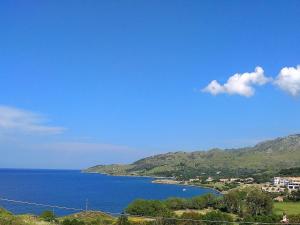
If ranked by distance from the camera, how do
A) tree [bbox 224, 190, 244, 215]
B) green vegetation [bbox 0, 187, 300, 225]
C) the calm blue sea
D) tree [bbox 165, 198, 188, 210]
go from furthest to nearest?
the calm blue sea < tree [bbox 165, 198, 188, 210] < tree [bbox 224, 190, 244, 215] < green vegetation [bbox 0, 187, 300, 225]

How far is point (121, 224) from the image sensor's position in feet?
154

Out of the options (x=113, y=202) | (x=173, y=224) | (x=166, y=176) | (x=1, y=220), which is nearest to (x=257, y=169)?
(x=166, y=176)

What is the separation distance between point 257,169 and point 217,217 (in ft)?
469

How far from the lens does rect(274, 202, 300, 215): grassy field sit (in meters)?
72.2

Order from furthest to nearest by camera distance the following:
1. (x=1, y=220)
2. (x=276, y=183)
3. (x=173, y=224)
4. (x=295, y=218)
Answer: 1. (x=276, y=183)
2. (x=295, y=218)
3. (x=173, y=224)
4. (x=1, y=220)

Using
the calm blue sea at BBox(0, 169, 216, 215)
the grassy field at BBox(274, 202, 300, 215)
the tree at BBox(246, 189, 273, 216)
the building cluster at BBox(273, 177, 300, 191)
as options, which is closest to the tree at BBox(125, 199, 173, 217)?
the calm blue sea at BBox(0, 169, 216, 215)

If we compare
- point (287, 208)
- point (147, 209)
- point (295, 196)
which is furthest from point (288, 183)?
point (147, 209)

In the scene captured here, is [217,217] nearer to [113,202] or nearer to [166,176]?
[113,202]

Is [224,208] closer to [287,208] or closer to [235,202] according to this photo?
[235,202]

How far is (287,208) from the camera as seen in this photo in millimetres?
78875

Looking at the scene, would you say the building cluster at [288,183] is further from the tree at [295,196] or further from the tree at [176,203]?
the tree at [176,203]

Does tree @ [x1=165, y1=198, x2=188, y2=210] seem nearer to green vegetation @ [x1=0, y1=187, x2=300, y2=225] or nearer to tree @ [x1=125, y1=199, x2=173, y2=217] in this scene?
green vegetation @ [x1=0, y1=187, x2=300, y2=225]

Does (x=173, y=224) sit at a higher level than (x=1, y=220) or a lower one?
lower

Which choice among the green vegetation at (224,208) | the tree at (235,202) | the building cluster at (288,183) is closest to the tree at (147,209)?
the green vegetation at (224,208)
